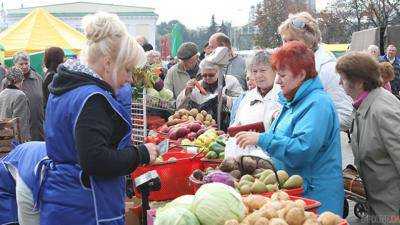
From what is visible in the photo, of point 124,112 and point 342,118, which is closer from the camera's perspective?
point 124,112

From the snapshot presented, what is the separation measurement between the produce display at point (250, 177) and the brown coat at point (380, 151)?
704 millimetres

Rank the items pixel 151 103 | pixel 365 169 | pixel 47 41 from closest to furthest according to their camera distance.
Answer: pixel 365 169 < pixel 151 103 < pixel 47 41

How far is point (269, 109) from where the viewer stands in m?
4.56

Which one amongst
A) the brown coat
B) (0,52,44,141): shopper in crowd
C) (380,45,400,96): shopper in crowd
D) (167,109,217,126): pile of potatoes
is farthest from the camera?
(380,45,400,96): shopper in crowd

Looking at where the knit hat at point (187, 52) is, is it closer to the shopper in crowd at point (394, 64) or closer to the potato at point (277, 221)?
the potato at point (277, 221)

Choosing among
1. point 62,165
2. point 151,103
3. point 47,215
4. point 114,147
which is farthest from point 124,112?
point 151,103

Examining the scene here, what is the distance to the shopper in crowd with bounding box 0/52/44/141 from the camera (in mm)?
8531

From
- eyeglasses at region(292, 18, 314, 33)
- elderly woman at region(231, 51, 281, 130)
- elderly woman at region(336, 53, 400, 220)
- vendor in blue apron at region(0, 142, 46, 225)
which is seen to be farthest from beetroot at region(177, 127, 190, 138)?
vendor in blue apron at region(0, 142, 46, 225)

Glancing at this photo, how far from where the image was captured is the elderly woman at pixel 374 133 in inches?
153

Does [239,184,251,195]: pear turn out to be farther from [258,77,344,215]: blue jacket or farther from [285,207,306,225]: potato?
[285,207,306,225]: potato

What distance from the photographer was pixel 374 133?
12.9 feet

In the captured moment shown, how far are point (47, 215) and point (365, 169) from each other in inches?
85.7

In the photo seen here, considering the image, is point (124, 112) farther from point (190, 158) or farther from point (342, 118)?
point (342, 118)

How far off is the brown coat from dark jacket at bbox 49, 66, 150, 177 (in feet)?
5.64
